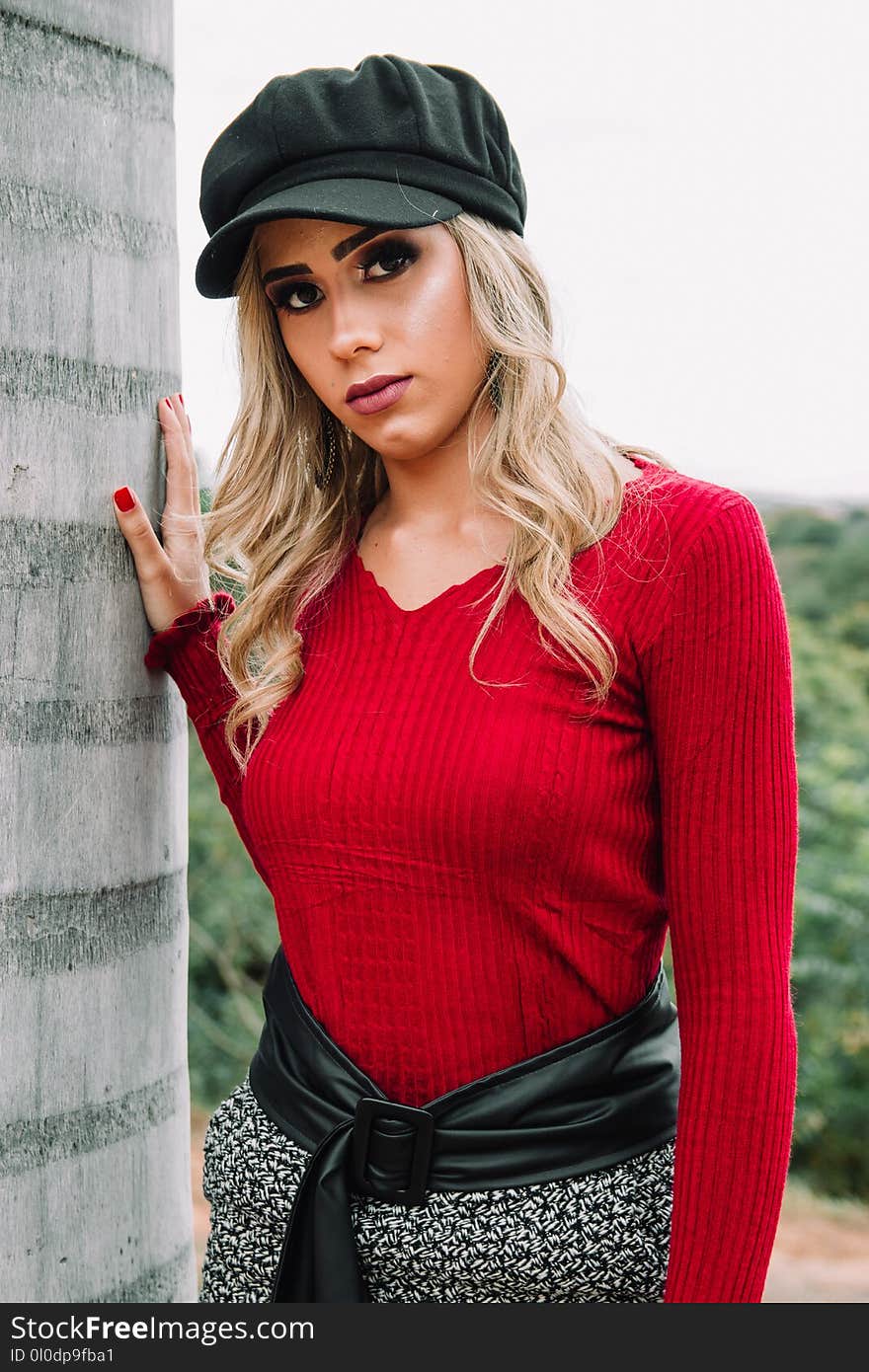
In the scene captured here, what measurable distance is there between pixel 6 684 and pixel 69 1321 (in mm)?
766

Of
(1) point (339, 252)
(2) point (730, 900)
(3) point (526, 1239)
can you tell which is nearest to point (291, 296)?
(1) point (339, 252)

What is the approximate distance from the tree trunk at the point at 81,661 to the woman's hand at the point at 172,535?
26 millimetres

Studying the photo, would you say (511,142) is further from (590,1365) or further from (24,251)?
(590,1365)

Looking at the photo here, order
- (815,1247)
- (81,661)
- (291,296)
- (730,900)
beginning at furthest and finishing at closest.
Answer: (815,1247) < (291,296) < (81,661) < (730,900)

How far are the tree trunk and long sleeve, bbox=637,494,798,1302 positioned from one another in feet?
2.27

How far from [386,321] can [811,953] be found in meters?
4.19

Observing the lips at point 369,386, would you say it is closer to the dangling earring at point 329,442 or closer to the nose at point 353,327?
the nose at point 353,327

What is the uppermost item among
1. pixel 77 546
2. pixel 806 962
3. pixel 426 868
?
pixel 77 546

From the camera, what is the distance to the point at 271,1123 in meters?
1.79

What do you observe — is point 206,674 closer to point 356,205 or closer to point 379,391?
point 379,391

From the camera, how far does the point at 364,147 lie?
5.73 ft

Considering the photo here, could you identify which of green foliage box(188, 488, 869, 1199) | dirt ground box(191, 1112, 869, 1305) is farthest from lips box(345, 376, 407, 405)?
green foliage box(188, 488, 869, 1199)

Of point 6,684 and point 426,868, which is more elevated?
point 6,684

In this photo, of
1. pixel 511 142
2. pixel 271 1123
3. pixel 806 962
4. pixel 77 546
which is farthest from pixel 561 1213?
pixel 806 962
